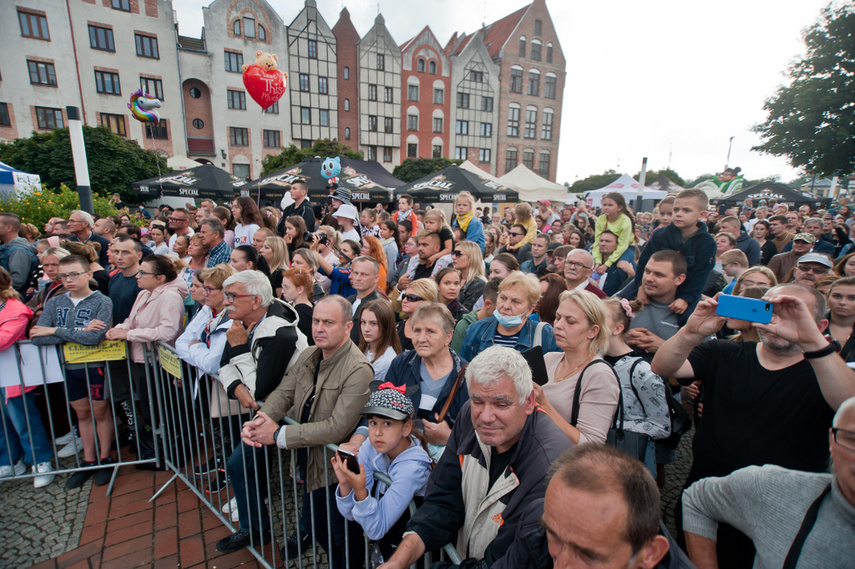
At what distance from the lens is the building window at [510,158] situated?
4206 cm

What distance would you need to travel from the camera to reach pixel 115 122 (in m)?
28.9

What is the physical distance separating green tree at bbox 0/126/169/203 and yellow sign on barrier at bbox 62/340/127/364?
740 inches

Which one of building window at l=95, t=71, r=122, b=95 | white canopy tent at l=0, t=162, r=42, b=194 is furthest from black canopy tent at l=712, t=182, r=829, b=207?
building window at l=95, t=71, r=122, b=95

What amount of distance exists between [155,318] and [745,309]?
4.40 metres

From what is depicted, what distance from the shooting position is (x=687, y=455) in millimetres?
4168

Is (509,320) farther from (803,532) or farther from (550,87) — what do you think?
(550,87)

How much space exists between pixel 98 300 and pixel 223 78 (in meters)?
35.1

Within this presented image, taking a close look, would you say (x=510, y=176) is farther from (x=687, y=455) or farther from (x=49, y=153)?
(x=49, y=153)

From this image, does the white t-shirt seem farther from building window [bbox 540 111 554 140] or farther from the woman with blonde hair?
building window [bbox 540 111 554 140]

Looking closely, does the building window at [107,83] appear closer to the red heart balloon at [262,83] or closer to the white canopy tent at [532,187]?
the red heart balloon at [262,83]

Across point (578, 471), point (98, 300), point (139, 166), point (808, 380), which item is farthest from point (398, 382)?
point (139, 166)

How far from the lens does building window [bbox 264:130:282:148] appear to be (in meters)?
34.2

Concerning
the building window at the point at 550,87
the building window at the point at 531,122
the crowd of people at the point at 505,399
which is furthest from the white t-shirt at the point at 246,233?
the building window at the point at 550,87

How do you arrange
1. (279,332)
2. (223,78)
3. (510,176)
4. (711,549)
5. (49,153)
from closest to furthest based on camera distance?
(711,549) < (279,332) < (49,153) < (510,176) < (223,78)
